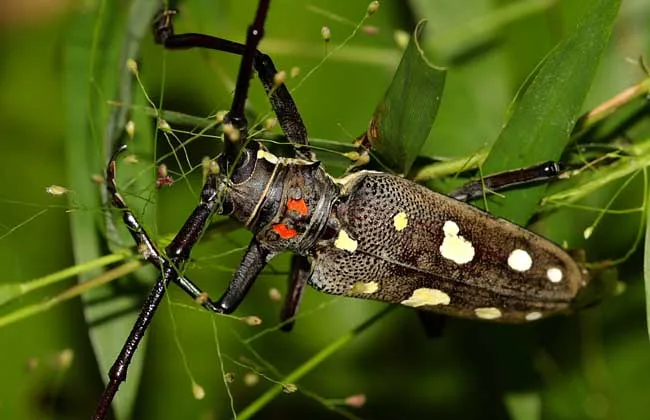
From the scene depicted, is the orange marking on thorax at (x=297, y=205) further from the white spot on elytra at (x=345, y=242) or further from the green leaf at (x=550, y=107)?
the green leaf at (x=550, y=107)

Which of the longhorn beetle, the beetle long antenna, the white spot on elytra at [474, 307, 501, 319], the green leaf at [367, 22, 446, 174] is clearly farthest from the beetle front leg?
the white spot on elytra at [474, 307, 501, 319]

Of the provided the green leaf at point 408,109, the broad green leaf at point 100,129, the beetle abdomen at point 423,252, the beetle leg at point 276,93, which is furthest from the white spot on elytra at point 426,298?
the broad green leaf at point 100,129

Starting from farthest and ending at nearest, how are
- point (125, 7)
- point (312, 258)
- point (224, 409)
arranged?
point (224, 409) → point (125, 7) → point (312, 258)

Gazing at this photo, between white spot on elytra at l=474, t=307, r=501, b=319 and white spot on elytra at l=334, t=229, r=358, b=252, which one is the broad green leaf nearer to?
white spot on elytra at l=334, t=229, r=358, b=252

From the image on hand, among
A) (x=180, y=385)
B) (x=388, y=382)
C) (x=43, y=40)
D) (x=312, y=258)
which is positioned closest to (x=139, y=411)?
(x=180, y=385)

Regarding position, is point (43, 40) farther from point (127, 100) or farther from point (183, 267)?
point (183, 267)

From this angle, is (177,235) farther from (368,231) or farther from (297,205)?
(368,231)
